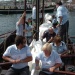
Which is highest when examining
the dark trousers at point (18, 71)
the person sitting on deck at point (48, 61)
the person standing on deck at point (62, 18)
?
the person standing on deck at point (62, 18)

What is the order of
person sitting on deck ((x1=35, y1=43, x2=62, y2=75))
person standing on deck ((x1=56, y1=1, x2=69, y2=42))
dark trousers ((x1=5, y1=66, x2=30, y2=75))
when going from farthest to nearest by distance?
person standing on deck ((x1=56, y1=1, x2=69, y2=42)), dark trousers ((x1=5, y1=66, x2=30, y2=75)), person sitting on deck ((x1=35, y1=43, x2=62, y2=75))

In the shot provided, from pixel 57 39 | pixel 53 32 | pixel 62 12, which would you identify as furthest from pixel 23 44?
pixel 62 12

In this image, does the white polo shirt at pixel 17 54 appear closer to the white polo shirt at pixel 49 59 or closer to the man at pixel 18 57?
the man at pixel 18 57

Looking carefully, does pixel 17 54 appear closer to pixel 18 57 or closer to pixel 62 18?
pixel 18 57

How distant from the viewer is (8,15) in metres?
64.9

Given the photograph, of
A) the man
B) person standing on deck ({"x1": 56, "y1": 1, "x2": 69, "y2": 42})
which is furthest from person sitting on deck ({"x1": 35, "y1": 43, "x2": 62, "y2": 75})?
person standing on deck ({"x1": 56, "y1": 1, "x2": 69, "y2": 42})

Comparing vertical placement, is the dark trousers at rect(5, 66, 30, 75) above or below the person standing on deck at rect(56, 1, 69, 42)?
below

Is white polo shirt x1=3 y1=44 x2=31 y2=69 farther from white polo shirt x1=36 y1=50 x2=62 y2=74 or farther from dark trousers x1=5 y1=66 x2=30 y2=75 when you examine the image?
white polo shirt x1=36 y1=50 x2=62 y2=74

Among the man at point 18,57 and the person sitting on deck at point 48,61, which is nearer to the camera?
the person sitting on deck at point 48,61

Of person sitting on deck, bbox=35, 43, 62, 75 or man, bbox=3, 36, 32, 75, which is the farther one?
man, bbox=3, 36, 32, 75

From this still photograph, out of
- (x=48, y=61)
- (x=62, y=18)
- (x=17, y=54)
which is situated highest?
(x=62, y=18)

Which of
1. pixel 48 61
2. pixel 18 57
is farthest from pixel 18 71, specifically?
pixel 48 61

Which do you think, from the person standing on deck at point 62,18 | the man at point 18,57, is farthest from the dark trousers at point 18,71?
the person standing on deck at point 62,18

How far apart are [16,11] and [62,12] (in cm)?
5500
